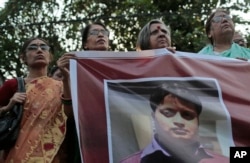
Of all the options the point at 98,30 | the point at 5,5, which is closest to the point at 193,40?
the point at 5,5

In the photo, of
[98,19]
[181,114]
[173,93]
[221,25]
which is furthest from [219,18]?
[98,19]

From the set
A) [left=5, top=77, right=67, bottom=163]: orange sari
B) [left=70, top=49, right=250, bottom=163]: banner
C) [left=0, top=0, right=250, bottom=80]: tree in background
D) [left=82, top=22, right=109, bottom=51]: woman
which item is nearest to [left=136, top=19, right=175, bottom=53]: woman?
[left=82, top=22, right=109, bottom=51]: woman

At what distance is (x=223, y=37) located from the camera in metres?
4.39

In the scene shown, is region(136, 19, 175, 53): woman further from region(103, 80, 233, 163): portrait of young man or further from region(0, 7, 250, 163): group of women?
region(103, 80, 233, 163): portrait of young man

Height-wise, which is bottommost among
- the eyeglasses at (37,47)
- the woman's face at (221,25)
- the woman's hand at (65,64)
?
the woman's hand at (65,64)

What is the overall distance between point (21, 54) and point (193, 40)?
21.4 ft

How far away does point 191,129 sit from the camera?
132 inches

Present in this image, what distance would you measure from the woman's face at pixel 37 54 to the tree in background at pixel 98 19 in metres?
6.14

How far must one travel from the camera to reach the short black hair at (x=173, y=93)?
3.41 metres

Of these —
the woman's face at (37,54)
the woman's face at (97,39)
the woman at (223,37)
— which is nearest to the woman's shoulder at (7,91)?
the woman's face at (37,54)

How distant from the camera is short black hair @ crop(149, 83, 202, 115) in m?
3.41

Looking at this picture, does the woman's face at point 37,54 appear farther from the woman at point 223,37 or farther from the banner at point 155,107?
the woman at point 223,37

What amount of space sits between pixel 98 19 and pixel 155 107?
7.88m

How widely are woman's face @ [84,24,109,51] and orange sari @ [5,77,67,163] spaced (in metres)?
0.46
